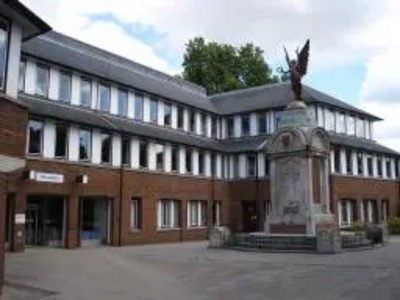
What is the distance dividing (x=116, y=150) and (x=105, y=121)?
1.81m

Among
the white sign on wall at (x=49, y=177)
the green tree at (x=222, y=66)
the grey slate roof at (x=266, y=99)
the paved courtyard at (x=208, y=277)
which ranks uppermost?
the green tree at (x=222, y=66)

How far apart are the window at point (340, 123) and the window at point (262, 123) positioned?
592 cm

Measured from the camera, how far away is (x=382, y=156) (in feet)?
159

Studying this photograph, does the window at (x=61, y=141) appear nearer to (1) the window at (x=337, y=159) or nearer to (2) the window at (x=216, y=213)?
(2) the window at (x=216, y=213)

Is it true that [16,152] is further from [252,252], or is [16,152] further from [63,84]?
[63,84]

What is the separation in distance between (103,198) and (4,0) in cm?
2210

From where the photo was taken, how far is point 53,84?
31.0 metres

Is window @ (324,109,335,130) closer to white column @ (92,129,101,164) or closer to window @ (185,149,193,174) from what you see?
window @ (185,149,193,174)

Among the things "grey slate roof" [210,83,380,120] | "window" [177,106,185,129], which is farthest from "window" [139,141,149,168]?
"grey slate roof" [210,83,380,120]

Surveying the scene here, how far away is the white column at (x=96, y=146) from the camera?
31.6 m

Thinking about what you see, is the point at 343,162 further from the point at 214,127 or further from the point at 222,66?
the point at 222,66

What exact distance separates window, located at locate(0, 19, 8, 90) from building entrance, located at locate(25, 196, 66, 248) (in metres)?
18.4

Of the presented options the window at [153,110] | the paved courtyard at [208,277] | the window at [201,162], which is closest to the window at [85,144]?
the window at [153,110]

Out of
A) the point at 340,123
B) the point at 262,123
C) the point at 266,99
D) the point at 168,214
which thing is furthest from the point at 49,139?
the point at 340,123
